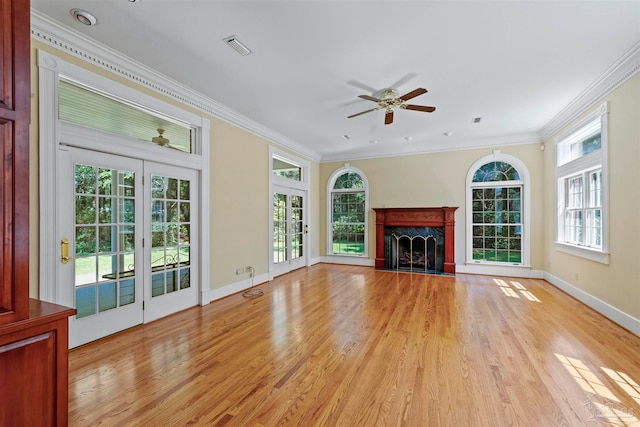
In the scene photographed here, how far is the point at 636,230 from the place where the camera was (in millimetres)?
2971

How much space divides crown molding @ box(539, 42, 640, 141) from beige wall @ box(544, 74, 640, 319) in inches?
3.0

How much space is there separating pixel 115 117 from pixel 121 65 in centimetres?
54

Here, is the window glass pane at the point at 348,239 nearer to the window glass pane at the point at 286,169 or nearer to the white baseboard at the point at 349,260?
the white baseboard at the point at 349,260

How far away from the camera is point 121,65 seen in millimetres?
2914

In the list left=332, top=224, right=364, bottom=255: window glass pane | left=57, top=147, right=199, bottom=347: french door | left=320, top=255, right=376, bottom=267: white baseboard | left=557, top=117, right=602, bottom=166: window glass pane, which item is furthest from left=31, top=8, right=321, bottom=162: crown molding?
left=557, top=117, right=602, bottom=166: window glass pane

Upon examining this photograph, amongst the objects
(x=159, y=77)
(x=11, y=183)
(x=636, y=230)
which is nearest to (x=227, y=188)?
(x=159, y=77)

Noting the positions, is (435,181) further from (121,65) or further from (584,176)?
(121,65)

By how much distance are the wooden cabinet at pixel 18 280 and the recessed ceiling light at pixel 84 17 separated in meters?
1.55

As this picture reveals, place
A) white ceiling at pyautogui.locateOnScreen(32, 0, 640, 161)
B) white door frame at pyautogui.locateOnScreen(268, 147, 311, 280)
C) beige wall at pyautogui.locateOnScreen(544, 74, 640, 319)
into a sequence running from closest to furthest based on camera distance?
white ceiling at pyautogui.locateOnScreen(32, 0, 640, 161), beige wall at pyautogui.locateOnScreen(544, 74, 640, 319), white door frame at pyautogui.locateOnScreen(268, 147, 311, 280)

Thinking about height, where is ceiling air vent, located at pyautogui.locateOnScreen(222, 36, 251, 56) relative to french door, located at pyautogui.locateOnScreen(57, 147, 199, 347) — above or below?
above

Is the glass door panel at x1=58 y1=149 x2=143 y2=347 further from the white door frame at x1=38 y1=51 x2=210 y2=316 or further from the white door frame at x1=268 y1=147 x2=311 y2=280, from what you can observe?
the white door frame at x1=268 y1=147 x2=311 y2=280

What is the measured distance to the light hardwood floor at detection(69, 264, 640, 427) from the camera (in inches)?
70.1

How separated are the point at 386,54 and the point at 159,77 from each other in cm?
261

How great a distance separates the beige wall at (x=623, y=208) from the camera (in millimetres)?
2977
